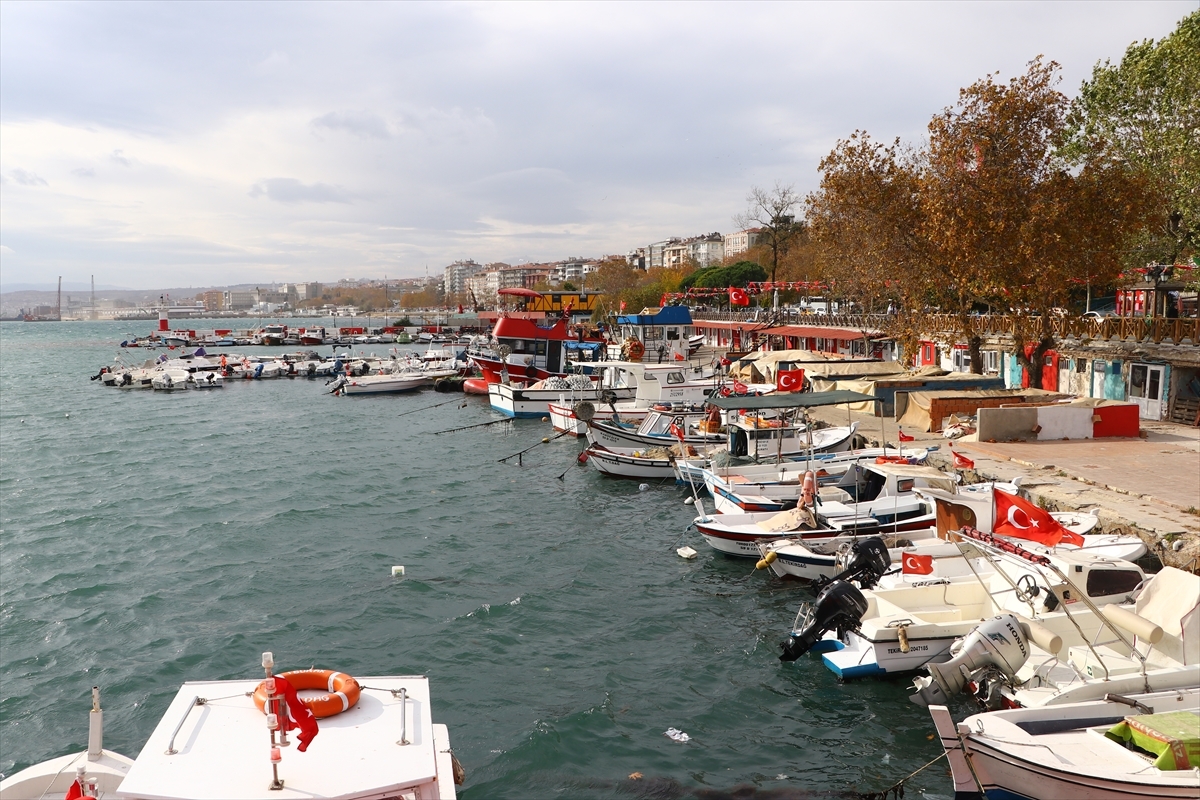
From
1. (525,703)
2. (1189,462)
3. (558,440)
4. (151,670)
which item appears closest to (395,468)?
(558,440)

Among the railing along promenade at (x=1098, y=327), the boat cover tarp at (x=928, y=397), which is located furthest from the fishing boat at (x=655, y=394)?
the railing along promenade at (x=1098, y=327)

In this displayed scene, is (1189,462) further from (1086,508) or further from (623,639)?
(623,639)

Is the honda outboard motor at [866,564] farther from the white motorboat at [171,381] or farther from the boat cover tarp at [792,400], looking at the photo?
the white motorboat at [171,381]

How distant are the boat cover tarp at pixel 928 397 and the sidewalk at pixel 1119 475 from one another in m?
1.30

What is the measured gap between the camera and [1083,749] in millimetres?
7969

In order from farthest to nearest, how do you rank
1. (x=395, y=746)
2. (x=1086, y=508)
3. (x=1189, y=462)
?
(x=1189, y=462) → (x=1086, y=508) → (x=395, y=746)

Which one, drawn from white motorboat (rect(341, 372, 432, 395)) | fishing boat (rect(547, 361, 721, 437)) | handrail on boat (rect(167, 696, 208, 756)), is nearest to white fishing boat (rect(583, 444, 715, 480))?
fishing boat (rect(547, 361, 721, 437))

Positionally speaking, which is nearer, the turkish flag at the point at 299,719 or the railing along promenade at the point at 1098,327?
the turkish flag at the point at 299,719

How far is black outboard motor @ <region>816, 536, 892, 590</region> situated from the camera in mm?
13070

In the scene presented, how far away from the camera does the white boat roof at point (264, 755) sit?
218 inches

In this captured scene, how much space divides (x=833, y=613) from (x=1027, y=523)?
110 inches

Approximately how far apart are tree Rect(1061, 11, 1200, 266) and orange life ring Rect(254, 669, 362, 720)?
28449 millimetres

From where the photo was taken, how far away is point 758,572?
1641cm

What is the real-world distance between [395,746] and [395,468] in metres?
24.0
